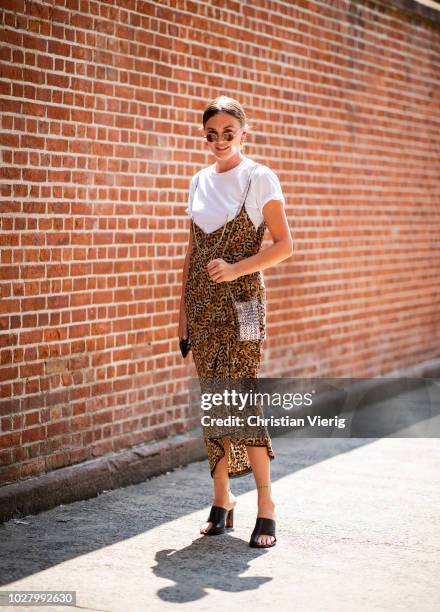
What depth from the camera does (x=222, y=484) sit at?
566cm

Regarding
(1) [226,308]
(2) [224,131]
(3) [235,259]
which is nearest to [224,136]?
(2) [224,131]

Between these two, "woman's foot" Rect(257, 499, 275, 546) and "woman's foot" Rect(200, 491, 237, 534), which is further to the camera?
"woman's foot" Rect(200, 491, 237, 534)

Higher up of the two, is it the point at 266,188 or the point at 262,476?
the point at 266,188

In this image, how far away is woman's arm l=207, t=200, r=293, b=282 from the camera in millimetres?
5305

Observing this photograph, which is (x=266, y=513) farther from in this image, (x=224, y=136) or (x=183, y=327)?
(x=224, y=136)

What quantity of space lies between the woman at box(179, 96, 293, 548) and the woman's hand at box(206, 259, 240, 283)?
0.05m

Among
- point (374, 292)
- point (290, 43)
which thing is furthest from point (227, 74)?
point (374, 292)

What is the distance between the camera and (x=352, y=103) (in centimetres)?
1037

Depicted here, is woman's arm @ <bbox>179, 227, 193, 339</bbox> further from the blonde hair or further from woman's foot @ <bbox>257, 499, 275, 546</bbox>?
woman's foot @ <bbox>257, 499, 275, 546</bbox>

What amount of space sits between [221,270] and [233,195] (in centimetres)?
42

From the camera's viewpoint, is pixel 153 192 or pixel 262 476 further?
pixel 153 192

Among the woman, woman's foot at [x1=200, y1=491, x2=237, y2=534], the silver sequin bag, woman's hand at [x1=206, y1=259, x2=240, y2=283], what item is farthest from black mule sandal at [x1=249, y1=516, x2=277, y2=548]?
woman's hand at [x1=206, y1=259, x2=240, y2=283]

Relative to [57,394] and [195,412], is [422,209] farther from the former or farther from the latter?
[57,394]

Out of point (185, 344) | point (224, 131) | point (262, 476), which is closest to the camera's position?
point (224, 131)
